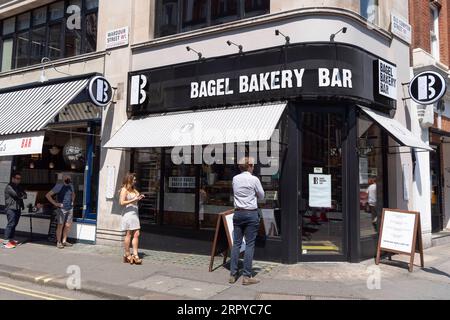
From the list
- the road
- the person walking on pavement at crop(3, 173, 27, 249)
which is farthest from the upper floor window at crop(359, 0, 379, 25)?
the person walking on pavement at crop(3, 173, 27, 249)

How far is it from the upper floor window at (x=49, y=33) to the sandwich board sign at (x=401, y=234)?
29.5ft

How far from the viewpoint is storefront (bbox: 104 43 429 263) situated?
8180mm

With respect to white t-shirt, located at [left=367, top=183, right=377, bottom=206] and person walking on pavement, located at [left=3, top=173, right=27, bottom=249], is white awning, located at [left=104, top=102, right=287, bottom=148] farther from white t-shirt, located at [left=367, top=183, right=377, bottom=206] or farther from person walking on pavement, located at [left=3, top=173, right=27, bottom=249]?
person walking on pavement, located at [left=3, top=173, right=27, bottom=249]

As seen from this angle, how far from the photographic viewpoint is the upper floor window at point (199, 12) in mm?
9383

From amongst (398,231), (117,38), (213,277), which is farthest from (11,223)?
(398,231)

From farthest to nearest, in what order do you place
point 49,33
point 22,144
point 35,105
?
point 49,33 → point 35,105 → point 22,144

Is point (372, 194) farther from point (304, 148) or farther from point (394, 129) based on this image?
point (304, 148)

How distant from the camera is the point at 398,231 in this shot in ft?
26.6

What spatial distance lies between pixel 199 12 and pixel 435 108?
7244 mm

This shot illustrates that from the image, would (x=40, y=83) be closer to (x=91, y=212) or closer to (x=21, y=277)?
(x=91, y=212)

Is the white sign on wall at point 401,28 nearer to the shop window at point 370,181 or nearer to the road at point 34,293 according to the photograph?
the shop window at point 370,181

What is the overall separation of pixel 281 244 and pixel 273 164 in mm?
1624
